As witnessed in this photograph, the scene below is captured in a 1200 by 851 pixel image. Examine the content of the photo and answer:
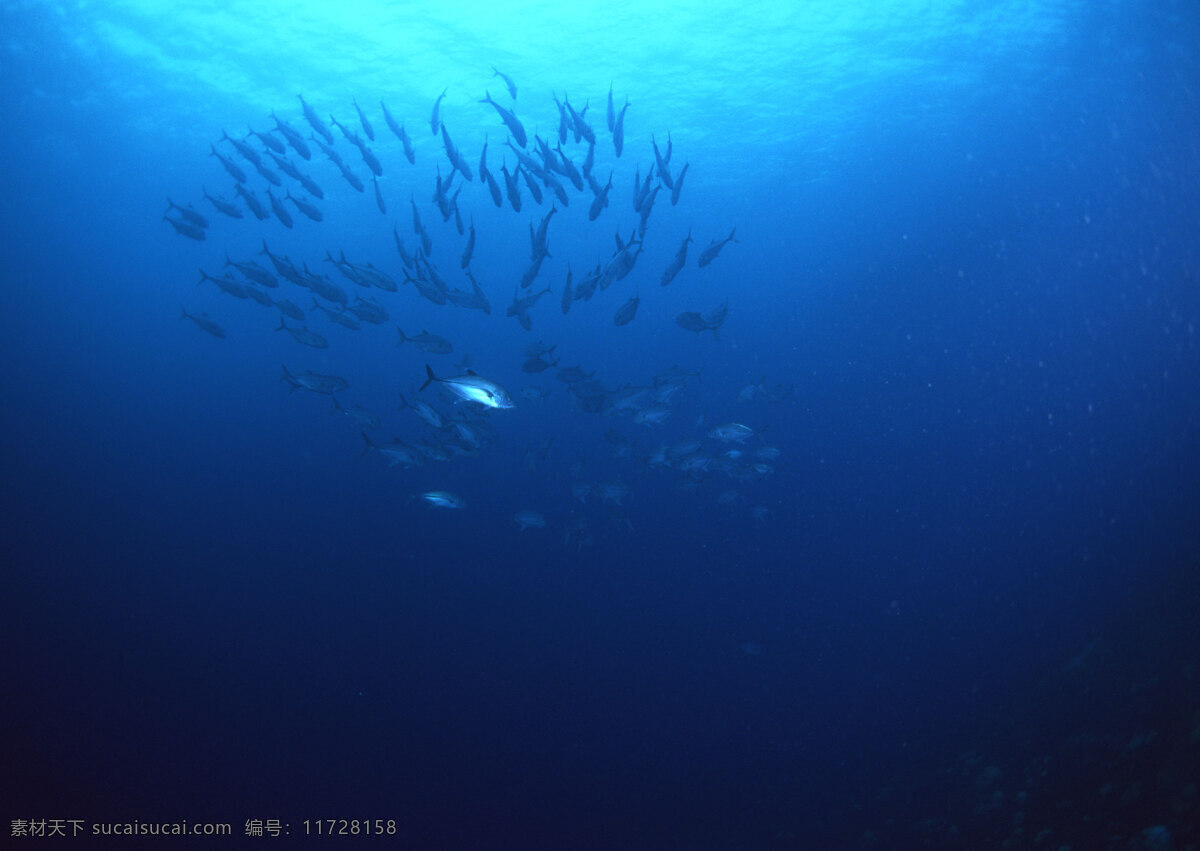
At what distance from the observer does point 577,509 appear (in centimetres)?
2655

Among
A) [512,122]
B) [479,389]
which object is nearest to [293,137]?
[512,122]

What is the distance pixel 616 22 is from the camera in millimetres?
15750

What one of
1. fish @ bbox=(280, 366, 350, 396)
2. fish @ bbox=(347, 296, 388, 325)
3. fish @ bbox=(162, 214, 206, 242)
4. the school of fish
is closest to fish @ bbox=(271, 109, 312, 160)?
the school of fish

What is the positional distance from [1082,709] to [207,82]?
2655 cm

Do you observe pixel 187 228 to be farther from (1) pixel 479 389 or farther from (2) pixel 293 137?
(1) pixel 479 389

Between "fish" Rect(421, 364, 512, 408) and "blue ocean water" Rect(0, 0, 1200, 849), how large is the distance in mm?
1637

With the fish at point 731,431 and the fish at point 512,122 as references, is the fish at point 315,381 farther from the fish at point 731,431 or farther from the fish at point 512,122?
the fish at point 731,431

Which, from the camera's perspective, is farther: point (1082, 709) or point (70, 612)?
point (70, 612)

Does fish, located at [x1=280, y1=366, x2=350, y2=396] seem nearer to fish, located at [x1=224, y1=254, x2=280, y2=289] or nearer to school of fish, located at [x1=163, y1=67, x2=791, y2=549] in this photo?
school of fish, located at [x1=163, y1=67, x2=791, y2=549]

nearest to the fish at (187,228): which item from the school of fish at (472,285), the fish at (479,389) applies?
the school of fish at (472,285)

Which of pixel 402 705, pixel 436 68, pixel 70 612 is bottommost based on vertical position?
pixel 402 705

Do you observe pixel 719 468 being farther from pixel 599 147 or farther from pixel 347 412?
pixel 599 147

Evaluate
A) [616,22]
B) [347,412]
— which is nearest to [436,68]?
[616,22]

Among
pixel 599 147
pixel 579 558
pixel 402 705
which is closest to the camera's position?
pixel 402 705
